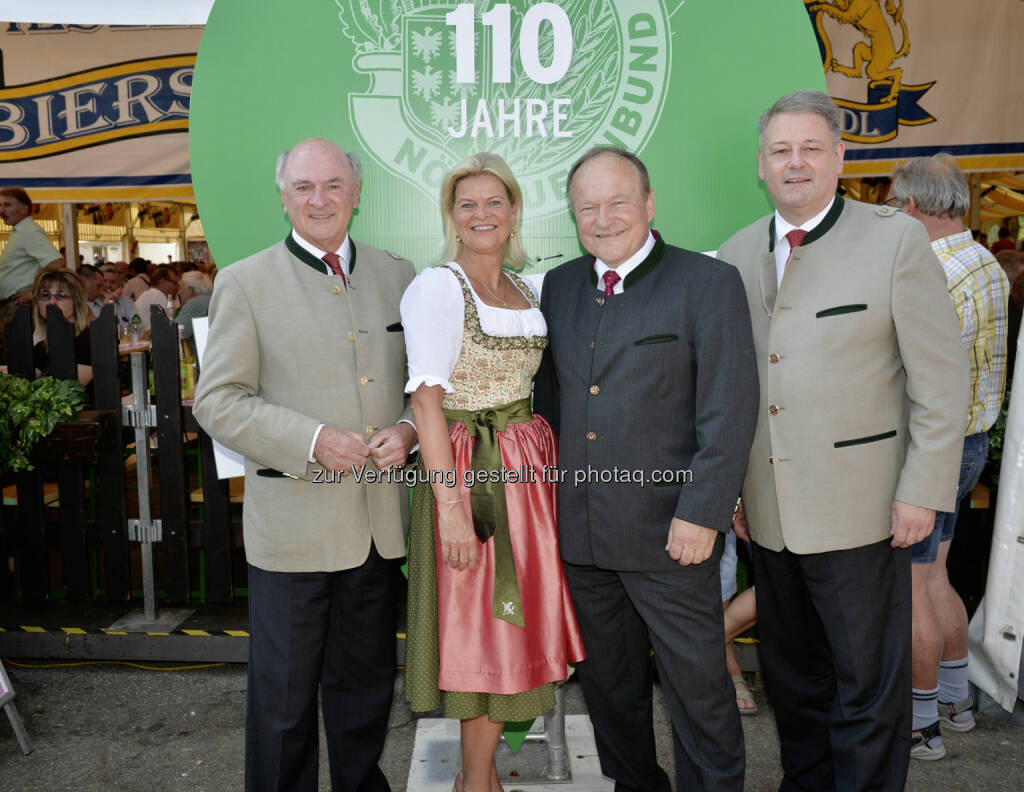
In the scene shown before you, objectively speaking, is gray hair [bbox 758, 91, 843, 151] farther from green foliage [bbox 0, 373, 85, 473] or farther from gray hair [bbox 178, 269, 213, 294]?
gray hair [bbox 178, 269, 213, 294]

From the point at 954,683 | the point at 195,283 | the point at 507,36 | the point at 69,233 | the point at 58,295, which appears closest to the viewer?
the point at 507,36

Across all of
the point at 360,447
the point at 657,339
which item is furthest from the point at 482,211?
the point at 360,447

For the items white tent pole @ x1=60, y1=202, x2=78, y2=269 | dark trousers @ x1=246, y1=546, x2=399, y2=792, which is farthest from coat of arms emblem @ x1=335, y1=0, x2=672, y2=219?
white tent pole @ x1=60, y1=202, x2=78, y2=269

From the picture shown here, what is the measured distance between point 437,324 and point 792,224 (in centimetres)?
93

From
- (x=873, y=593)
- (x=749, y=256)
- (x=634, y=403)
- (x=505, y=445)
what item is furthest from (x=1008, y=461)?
(x=505, y=445)

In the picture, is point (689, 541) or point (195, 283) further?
point (195, 283)

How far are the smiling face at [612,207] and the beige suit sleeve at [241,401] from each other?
818 mm

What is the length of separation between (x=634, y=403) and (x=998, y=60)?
201 inches

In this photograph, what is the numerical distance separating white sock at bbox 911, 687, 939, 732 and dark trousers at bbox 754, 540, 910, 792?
665 mm

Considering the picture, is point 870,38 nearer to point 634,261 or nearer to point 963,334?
point 963,334

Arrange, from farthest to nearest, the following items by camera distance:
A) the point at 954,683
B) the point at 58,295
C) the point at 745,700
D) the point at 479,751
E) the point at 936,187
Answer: the point at 58,295 < the point at 745,700 < the point at 954,683 < the point at 936,187 < the point at 479,751

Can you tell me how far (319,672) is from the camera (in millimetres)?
2275

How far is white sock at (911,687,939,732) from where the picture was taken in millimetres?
2812

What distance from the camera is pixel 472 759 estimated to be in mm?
2346
